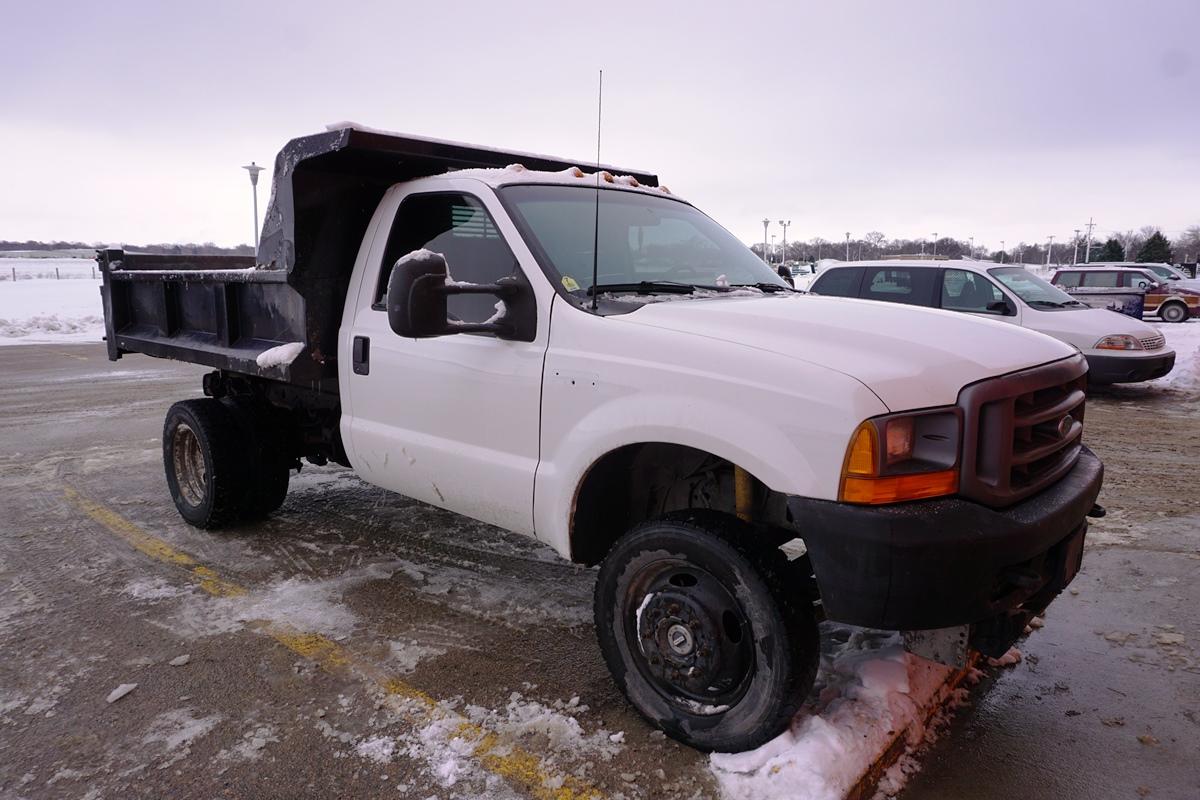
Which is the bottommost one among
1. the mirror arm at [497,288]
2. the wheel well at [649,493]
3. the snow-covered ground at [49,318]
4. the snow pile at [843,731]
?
the snow-covered ground at [49,318]

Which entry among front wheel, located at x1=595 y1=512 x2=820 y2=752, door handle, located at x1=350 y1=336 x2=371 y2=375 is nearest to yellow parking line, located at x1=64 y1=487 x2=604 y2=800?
front wheel, located at x1=595 y1=512 x2=820 y2=752

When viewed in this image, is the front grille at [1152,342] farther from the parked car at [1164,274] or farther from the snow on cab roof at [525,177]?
the parked car at [1164,274]

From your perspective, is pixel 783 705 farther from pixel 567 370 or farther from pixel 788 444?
pixel 567 370

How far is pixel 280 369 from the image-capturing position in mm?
4172

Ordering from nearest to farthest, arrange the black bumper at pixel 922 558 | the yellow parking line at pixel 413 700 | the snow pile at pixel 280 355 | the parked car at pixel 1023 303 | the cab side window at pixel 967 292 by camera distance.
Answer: the black bumper at pixel 922 558 → the yellow parking line at pixel 413 700 → the snow pile at pixel 280 355 → the parked car at pixel 1023 303 → the cab side window at pixel 967 292

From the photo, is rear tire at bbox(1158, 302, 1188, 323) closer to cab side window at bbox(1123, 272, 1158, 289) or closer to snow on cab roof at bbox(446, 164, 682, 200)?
cab side window at bbox(1123, 272, 1158, 289)

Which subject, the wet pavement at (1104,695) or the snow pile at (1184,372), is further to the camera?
the snow pile at (1184,372)

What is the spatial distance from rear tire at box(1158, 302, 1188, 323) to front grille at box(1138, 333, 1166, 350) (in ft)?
47.8

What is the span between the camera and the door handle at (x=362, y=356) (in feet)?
13.1

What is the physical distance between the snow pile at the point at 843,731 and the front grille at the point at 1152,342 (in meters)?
8.79

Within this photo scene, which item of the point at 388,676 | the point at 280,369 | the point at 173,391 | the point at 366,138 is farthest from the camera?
the point at 173,391

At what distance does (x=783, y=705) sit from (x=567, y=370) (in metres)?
1.41

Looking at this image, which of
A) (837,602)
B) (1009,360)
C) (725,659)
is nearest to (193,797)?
(725,659)

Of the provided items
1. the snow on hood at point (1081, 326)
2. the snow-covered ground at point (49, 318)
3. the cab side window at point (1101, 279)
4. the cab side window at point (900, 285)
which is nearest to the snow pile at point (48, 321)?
the snow-covered ground at point (49, 318)
